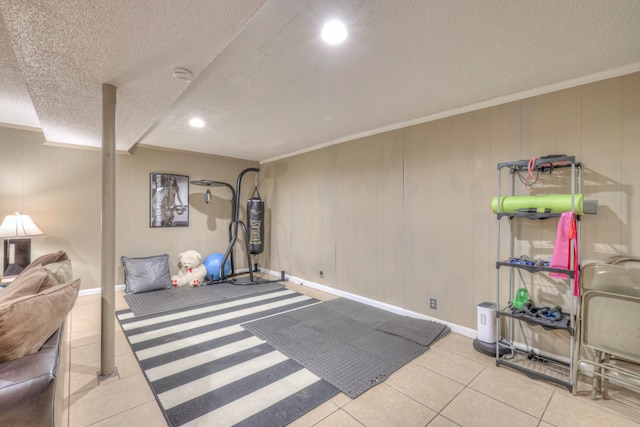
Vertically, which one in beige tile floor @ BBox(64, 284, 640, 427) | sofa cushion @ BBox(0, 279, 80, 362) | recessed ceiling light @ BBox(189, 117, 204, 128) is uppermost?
recessed ceiling light @ BBox(189, 117, 204, 128)

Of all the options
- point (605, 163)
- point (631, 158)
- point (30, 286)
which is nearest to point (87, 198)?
point (30, 286)

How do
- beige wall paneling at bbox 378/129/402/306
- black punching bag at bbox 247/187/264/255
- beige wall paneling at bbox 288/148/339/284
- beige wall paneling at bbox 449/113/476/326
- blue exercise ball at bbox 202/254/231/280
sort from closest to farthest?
beige wall paneling at bbox 449/113/476/326
beige wall paneling at bbox 378/129/402/306
beige wall paneling at bbox 288/148/339/284
blue exercise ball at bbox 202/254/231/280
black punching bag at bbox 247/187/264/255

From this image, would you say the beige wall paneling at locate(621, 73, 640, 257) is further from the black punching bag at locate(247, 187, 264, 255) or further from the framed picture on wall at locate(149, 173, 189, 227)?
the framed picture on wall at locate(149, 173, 189, 227)

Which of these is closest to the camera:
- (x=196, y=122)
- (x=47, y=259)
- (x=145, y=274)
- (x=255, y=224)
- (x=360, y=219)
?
(x=47, y=259)

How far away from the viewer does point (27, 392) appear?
1110mm

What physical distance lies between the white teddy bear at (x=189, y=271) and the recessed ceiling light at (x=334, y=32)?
4.39 metres

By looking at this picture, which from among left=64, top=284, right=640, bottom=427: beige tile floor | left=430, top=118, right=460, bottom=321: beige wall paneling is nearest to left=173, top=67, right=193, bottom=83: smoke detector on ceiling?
left=64, top=284, right=640, bottom=427: beige tile floor

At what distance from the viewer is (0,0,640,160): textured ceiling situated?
1575 millimetres

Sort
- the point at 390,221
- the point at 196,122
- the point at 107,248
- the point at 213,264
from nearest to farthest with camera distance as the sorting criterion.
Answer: the point at 107,248
the point at 196,122
the point at 390,221
the point at 213,264

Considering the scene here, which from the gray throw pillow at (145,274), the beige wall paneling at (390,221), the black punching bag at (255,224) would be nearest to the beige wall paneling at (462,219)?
the beige wall paneling at (390,221)

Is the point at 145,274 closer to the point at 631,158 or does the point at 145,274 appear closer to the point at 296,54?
the point at 296,54

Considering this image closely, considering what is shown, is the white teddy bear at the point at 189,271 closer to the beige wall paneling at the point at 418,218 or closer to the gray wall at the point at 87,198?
the gray wall at the point at 87,198

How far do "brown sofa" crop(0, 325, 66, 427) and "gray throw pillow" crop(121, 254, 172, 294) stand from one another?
11.8 feet

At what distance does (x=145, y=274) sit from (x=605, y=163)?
5848 millimetres
